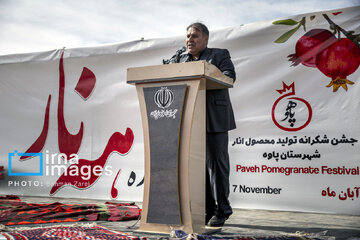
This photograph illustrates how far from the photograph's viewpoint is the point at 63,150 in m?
5.05

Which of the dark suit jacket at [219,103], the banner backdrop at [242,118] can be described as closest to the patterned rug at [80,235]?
the dark suit jacket at [219,103]

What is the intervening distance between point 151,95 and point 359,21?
2385mm

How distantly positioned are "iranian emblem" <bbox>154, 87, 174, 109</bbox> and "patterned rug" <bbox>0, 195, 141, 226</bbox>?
1.19 metres

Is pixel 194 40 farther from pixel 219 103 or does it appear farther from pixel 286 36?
pixel 286 36

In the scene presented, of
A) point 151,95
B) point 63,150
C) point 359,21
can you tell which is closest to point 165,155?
point 151,95

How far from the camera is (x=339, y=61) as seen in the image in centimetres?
371

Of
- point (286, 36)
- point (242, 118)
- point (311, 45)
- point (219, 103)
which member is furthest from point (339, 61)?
point (219, 103)

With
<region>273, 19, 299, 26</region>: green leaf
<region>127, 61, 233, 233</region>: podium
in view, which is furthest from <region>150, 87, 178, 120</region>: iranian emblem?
<region>273, 19, 299, 26</region>: green leaf

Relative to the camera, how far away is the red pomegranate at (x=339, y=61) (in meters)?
3.65

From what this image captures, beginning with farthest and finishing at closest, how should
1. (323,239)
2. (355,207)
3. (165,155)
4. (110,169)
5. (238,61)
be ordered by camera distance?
(110,169) < (238,61) < (355,207) < (165,155) < (323,239)

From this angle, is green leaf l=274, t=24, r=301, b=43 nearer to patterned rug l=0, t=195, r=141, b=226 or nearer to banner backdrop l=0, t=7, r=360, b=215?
banner backdrop l=0, t=7, r=360, b=215

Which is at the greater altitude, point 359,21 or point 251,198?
point 359,21

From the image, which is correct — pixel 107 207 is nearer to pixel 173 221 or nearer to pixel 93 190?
pixel 93 190

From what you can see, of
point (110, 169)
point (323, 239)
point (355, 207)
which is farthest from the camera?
point (110, 169)
